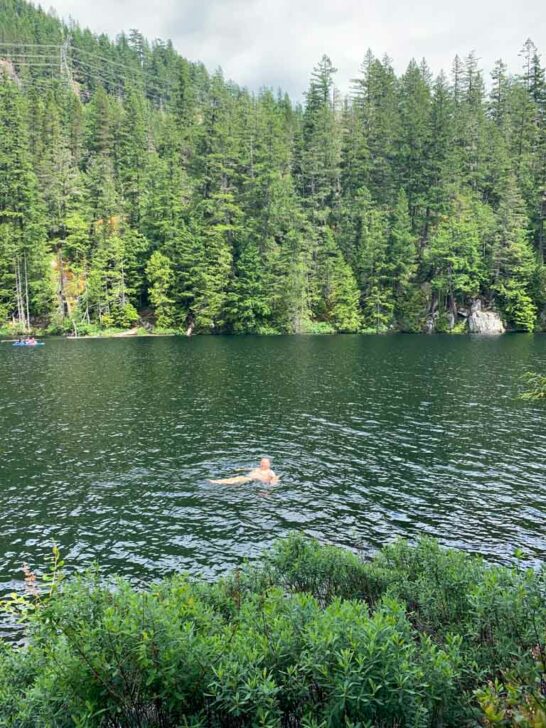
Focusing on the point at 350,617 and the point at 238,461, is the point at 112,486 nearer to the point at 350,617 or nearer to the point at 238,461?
the point at 238,461

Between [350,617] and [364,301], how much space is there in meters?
78.6

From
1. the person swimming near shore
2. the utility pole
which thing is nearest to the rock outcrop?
the person swimming near shore

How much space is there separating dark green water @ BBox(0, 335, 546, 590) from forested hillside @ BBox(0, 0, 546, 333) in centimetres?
3476

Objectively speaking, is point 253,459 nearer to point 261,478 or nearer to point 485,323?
point 261,478

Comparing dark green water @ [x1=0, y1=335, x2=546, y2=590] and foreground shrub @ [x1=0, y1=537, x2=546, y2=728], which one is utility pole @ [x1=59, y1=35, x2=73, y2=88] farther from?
foreground shrub @ [x1=0, y1=537, x2=546, y2=728]

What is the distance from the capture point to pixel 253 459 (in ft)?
73.8

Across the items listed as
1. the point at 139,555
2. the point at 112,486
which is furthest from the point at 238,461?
the point at 139,555

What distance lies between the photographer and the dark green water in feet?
50.6

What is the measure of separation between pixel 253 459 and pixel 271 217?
215ft

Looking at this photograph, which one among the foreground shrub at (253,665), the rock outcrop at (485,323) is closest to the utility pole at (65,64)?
the rock outcrop at (485,323)

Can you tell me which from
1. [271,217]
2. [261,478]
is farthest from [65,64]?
[261,478]

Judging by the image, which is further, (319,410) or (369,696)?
(319,410)

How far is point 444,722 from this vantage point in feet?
18.8

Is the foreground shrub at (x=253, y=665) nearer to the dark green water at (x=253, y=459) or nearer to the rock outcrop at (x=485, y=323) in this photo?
the dark green water at (x=253, y=459)
